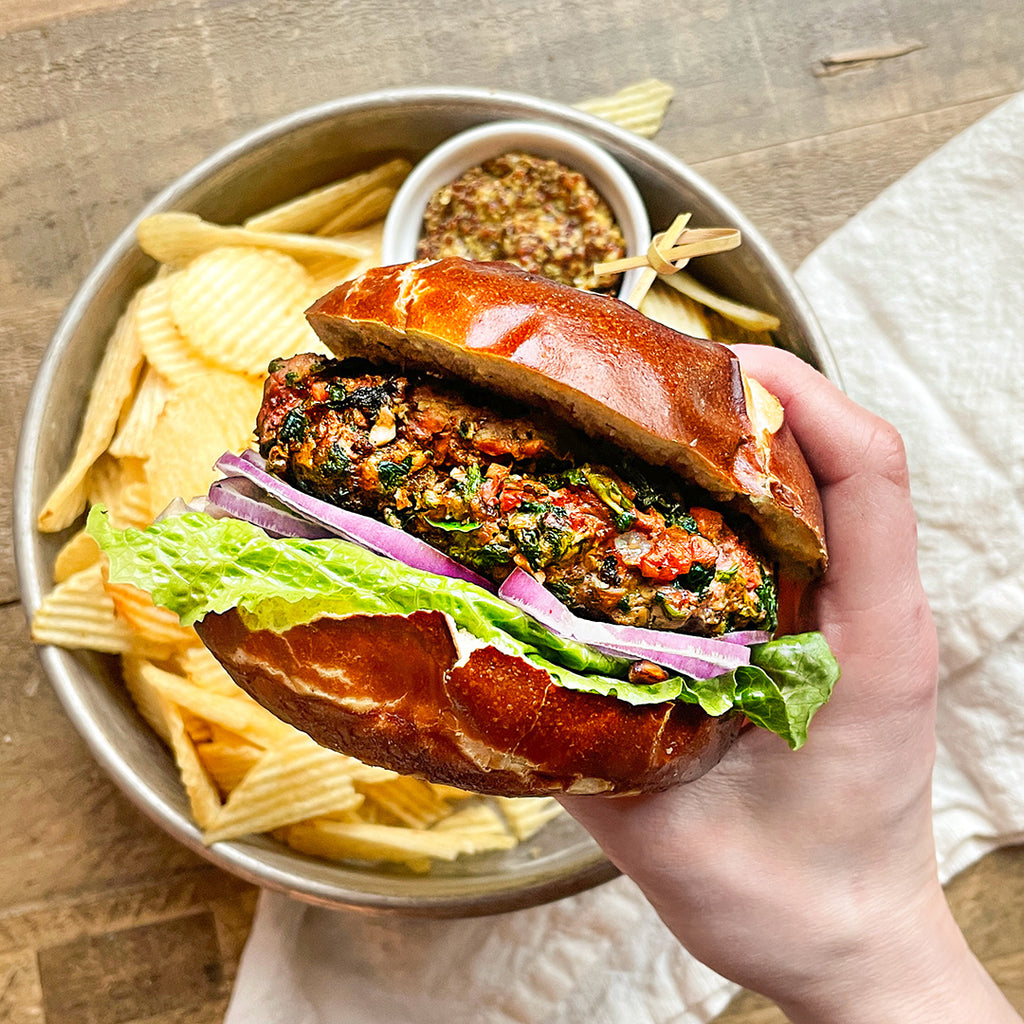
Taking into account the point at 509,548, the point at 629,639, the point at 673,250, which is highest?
the point at 673,250

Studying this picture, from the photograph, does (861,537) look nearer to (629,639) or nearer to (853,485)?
(853,485)

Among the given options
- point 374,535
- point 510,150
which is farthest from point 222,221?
point 374,535

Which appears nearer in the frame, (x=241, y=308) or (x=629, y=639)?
(x=629, y=639)

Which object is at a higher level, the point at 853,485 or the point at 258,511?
the point at 258,511

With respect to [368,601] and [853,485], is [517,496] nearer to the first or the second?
[368,601]

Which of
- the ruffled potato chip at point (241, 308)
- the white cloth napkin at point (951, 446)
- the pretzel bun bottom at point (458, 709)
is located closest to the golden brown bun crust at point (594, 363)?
the pretzel bun bottom at point (458, 709)

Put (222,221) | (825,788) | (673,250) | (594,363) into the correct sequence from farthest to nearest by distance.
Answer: (222,221) < (673,250) < (825,788) < (594,363)

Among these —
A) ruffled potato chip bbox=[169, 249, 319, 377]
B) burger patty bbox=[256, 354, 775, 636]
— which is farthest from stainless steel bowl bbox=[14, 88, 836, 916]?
burger patty bbox=[256, 354, 775, 636]

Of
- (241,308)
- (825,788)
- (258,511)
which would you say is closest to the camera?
(258,511)
